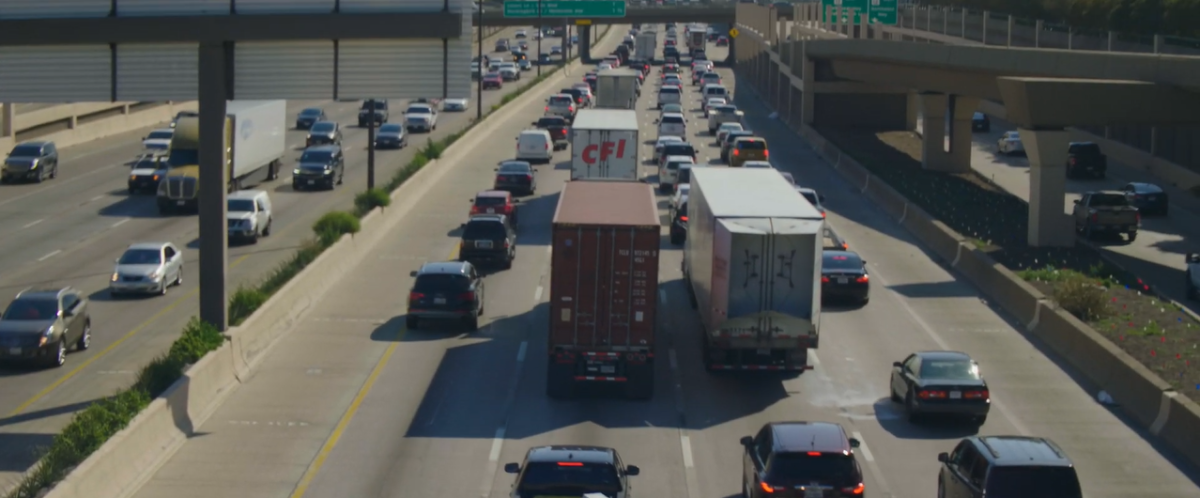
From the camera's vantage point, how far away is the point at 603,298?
25.4m

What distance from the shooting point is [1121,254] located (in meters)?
43.8

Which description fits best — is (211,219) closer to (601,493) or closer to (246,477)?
(246,477)

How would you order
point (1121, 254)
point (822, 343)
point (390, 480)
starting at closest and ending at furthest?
1. point (390, 480)
2. point (822, 343)
3. point (1121, 254)

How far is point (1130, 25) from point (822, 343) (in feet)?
154

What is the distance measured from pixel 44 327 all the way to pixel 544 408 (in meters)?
10.6

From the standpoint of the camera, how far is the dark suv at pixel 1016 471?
1706 centimetres

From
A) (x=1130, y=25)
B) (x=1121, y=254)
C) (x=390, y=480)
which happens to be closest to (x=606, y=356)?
(x=390, y=480)

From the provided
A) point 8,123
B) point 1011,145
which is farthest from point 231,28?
point 1011,145

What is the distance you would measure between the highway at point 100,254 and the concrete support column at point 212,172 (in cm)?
319

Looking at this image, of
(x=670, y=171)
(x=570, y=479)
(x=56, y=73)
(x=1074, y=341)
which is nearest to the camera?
(x=570, y=479)

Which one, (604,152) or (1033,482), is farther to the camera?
(604,152)

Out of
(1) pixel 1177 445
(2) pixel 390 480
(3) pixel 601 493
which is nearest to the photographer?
(3) pixel 601 493

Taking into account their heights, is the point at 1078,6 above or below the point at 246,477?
above

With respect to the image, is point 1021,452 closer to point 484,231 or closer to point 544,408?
point 544,408
